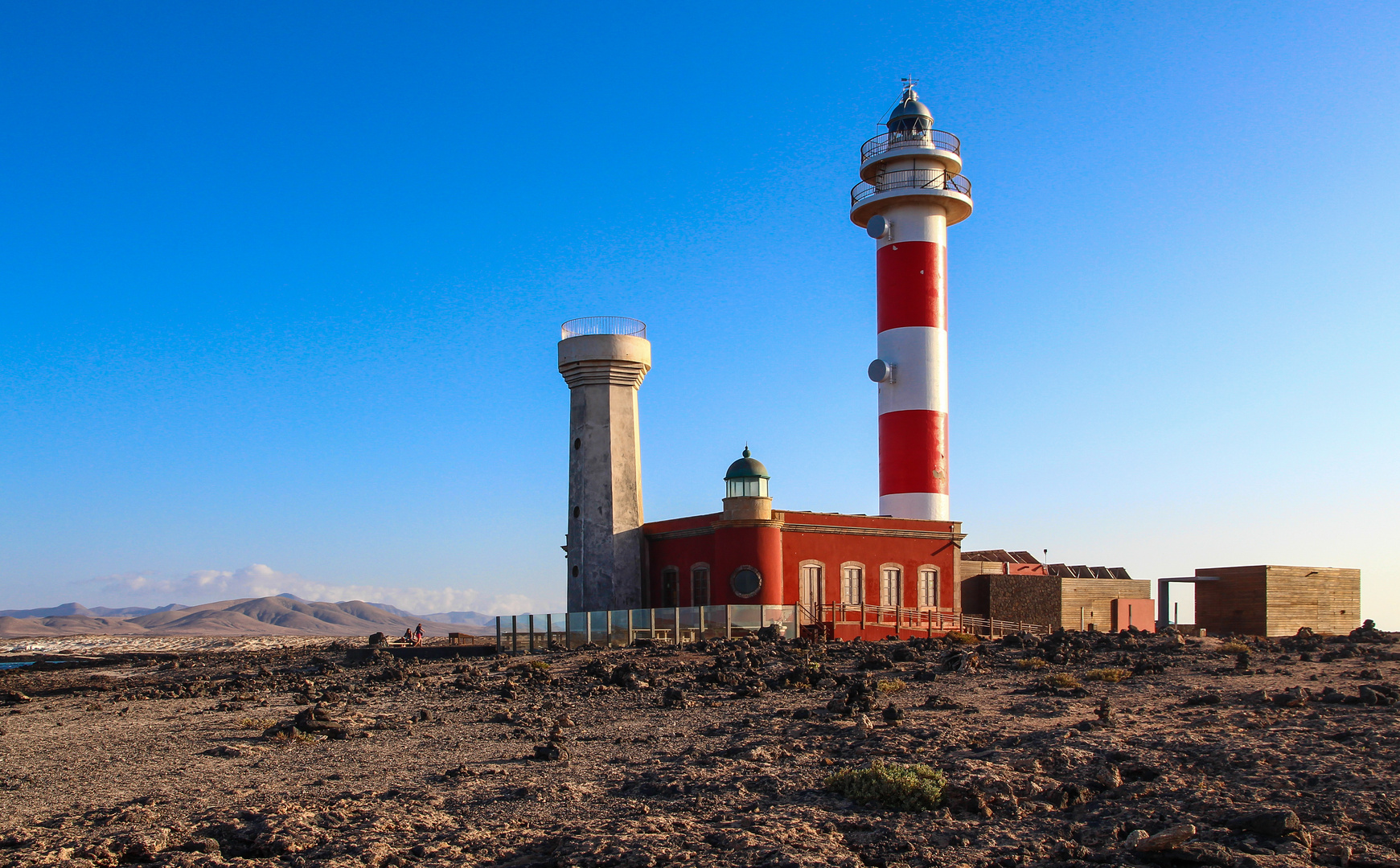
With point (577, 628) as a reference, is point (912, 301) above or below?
above

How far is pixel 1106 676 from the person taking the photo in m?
17.3

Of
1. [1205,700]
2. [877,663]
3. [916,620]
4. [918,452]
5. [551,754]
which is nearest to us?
[551,754]

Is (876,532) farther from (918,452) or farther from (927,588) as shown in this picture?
(918,452)

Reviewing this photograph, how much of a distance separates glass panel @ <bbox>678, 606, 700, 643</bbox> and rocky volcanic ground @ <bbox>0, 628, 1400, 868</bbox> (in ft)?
25.6

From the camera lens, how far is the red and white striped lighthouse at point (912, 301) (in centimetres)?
3591

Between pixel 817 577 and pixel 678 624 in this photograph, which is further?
pixel 817 577

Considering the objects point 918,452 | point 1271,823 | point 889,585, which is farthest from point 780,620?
point 1271,823

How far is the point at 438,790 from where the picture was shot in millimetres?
10648

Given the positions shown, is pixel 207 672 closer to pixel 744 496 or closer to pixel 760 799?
pixel 744 496

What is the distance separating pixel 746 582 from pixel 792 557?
1717mm

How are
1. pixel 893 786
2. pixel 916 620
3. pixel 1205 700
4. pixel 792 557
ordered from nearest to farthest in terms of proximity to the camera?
pixel 893 786 < pixel 1205 700 < pixel 792 557 < pixel 916 620

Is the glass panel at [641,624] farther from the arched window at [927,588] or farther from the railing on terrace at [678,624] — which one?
the arched window at [927,588]

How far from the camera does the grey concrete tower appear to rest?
1265 inches

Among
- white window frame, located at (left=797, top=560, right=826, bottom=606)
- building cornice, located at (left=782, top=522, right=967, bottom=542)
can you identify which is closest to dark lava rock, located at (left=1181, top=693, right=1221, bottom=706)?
white window frame, located at (left=797, top=560, right=826, bottom=606)
